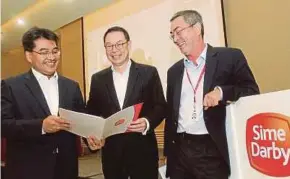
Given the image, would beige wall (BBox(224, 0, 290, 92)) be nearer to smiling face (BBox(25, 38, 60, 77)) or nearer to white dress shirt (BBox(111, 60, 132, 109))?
white dress shirt (BBox(111, 60, 132, 109))

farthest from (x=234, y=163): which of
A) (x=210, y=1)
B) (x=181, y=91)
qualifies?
(x=210, y=1)

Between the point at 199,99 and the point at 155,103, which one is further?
the point at 155,103

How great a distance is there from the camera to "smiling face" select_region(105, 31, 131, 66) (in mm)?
1670

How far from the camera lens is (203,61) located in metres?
1.51

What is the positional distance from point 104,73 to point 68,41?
297 centimetres

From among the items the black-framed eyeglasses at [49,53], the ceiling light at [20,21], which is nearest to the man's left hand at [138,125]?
the black-framed eyeglasses at [49,53]

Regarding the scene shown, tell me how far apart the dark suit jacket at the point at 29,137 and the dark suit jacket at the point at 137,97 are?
0.22m

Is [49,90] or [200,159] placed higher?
[49,90]

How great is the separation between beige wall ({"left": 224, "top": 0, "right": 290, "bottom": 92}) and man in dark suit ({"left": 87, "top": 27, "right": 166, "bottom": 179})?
Answer: 101 cm

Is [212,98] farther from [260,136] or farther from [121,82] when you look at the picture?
[121,82]

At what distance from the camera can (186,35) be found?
1521 mm

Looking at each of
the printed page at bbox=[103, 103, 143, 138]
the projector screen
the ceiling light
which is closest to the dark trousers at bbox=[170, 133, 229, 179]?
the printed page at bbox=[103, 103, 143, 138]

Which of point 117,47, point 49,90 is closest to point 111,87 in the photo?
point 117,47

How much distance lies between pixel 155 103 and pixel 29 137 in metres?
0.67
